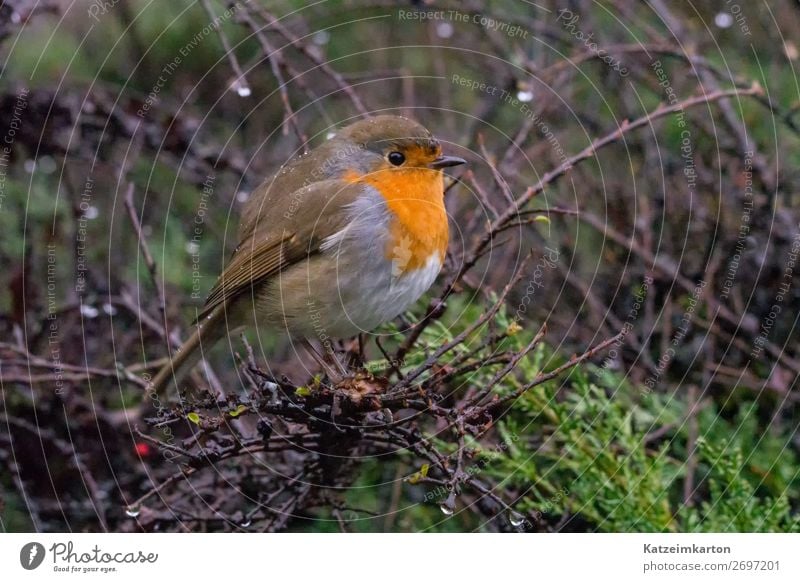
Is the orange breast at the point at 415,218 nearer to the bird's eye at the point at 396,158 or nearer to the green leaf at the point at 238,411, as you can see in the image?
the bird's eye at the point at 396,158

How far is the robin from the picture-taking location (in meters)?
1.83

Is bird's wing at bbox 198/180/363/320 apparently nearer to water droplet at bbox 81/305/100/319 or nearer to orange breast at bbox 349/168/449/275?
orange breast at bbox 349/168/449/275

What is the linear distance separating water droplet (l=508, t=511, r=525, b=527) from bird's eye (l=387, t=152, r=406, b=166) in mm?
688

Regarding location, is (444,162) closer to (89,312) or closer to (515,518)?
(515,518)

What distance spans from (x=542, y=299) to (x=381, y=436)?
0.81 metres

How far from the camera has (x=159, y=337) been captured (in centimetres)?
226

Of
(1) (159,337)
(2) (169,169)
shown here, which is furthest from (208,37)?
(1) (159,337)

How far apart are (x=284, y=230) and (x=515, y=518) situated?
0.74 metres

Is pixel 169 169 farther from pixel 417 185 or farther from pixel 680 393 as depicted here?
pixel 680 393

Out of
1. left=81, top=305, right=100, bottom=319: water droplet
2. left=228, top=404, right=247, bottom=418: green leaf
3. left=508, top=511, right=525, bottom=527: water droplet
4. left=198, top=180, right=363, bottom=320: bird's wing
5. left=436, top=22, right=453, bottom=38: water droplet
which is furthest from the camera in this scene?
left=436, top=22, right=453, bottom=38: water droplet

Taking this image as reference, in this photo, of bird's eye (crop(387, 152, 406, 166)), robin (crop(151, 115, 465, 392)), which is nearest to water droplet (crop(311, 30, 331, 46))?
robin (crop(151, 115, 465, 392))

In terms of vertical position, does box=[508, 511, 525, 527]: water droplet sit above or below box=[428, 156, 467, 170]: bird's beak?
below

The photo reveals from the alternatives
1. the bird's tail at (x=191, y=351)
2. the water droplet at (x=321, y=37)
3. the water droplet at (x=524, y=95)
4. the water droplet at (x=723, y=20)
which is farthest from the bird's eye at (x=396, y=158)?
the water droplet at (x=723, y=20)

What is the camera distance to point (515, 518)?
185 centimetres
